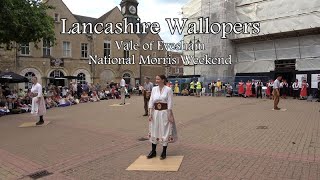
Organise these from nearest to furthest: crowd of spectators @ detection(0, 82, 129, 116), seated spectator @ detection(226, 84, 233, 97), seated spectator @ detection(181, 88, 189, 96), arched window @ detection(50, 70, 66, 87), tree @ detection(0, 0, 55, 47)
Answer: tree @ detection(0, 0, 55, 47) → crowd of spectators @ detection(0, 82, 129, 116) → seated spectator @ detection(226, 84, 233, 97) → seated spectator @ detection(181, 88, 189, 96) → arched window @ detection(50, 70, 66, 87)

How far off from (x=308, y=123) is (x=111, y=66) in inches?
1396

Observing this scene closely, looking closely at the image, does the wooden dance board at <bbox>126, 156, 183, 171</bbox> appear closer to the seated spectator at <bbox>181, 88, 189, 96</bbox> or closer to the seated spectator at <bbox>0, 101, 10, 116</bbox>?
the seated spectator at <bbox>0, 101, 10, 116</bbox>

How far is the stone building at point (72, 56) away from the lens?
122 ft

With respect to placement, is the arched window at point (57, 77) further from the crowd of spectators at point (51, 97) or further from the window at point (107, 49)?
the crowd of spectators at point (51, 97)

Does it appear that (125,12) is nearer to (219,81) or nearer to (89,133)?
(219,81)

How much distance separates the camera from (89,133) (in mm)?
10430

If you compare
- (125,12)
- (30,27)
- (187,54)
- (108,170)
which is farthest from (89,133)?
(125,12)

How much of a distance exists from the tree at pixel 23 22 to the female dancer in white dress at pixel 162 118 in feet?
38.1

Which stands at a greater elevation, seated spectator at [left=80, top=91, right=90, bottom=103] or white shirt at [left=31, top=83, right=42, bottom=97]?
white shirt at [left=31, top=83, right=42, bottom=97]

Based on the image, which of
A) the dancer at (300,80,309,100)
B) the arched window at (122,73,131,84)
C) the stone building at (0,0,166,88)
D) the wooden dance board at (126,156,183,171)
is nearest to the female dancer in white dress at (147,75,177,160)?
the wooden dance board at (126,156,183,171)

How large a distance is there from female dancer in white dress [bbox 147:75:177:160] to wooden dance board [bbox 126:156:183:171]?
15 cm

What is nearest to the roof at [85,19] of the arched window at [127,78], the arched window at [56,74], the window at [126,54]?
the window at [126,54]

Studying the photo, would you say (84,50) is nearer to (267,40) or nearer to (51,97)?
(51,97)

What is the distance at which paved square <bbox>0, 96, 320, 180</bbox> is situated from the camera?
240 inches
